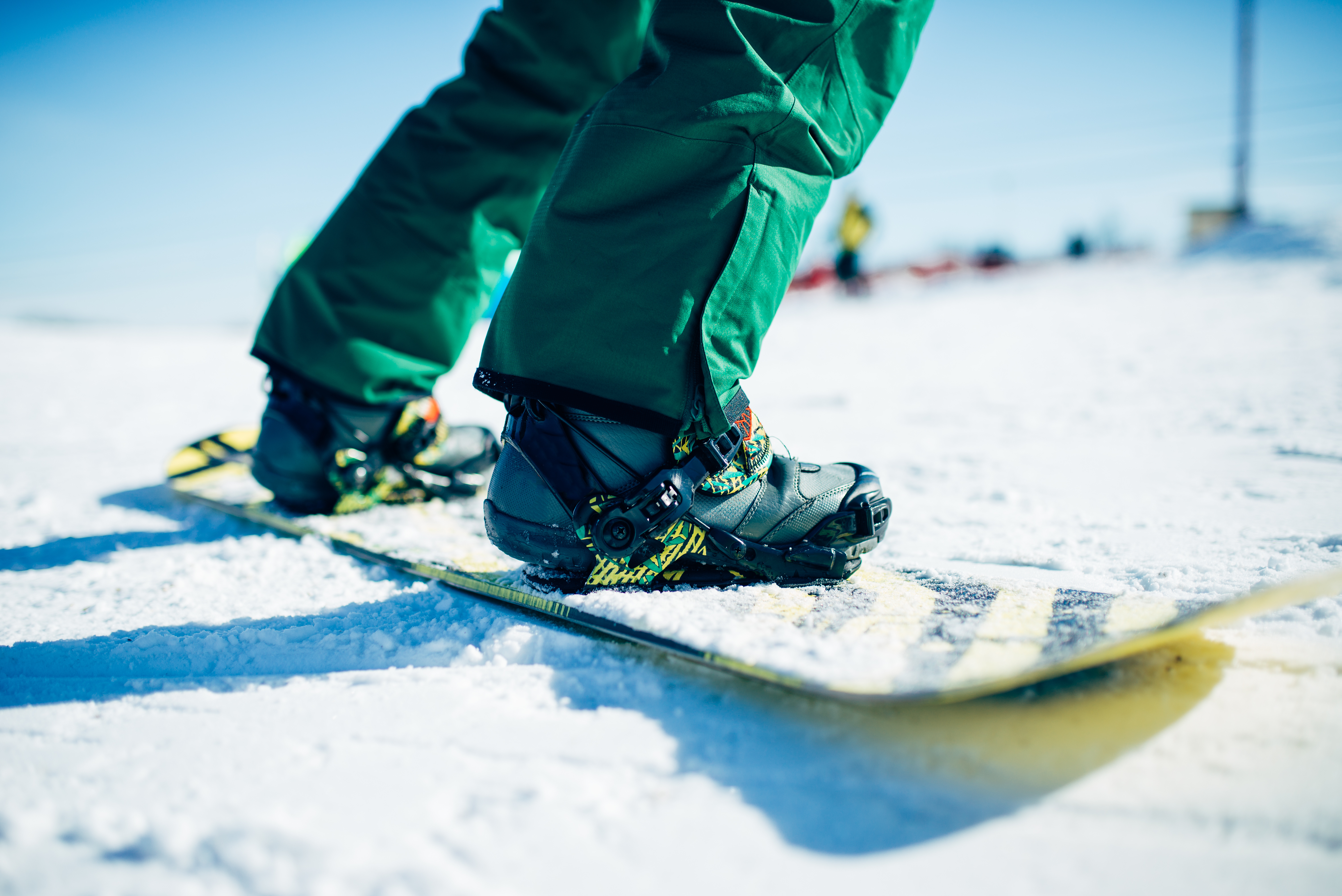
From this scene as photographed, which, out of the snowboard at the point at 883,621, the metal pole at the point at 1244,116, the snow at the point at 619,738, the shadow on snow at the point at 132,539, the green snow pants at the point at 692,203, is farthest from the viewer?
the metal pole at the point at 1244,116

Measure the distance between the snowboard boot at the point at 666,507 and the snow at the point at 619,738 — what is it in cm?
12

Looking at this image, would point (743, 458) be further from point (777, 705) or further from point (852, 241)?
point (852, 241)

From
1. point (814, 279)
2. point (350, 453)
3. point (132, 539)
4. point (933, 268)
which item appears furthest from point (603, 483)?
point (933, 268)

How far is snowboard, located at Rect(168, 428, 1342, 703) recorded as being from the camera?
66 cm

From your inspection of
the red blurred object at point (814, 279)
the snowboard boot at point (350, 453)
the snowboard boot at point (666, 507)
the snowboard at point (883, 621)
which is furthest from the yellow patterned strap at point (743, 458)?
the red blurred object at point (814, 279)

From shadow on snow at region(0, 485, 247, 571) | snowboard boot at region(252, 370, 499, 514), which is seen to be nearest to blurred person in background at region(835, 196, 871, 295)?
snowboard boot at region(252, 370, 499, 514)

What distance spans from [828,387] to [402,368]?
2.38 m

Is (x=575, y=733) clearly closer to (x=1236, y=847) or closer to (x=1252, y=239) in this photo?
(x=1236, y=847)

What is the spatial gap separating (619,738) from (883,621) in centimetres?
35

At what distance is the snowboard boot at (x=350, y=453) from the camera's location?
152cm

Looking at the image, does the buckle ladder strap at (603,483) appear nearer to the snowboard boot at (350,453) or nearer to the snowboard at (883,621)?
the snowboard at (883,621)

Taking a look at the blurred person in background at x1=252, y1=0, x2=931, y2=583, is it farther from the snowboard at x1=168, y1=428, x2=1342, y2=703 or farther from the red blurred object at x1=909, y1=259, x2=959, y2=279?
the red blurred object at x1=909, y1=259, x2=959, y2=279

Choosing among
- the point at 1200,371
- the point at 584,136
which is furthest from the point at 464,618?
the point at 1200,371

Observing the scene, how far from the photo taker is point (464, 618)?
3.27 feet
